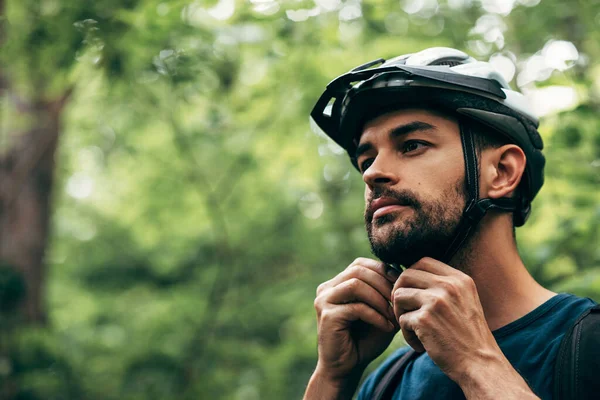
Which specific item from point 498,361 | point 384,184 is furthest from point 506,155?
point 498,361

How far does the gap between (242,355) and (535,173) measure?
632 centimetres

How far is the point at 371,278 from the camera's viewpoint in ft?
8.43

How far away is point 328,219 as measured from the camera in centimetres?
887

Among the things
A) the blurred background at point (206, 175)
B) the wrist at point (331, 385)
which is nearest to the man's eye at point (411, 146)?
the wrist at point (331, 385)

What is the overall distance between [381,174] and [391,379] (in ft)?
3.16

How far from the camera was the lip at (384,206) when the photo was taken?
8.14 feet

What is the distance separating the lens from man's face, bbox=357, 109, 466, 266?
245 cm

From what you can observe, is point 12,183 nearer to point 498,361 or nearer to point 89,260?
point 89,260

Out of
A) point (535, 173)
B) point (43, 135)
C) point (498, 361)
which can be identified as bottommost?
point (498, 361)

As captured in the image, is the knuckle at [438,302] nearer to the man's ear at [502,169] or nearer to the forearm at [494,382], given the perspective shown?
the forearm at [494,382]

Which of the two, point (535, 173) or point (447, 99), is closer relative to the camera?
point (447, 99)

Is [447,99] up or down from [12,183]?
down

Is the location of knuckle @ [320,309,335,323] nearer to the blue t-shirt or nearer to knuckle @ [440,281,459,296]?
the blue t-shirt

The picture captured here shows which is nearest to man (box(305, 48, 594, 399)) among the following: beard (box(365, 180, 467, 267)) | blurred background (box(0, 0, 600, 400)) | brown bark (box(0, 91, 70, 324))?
beard (box(365, 180, 467, 267))
